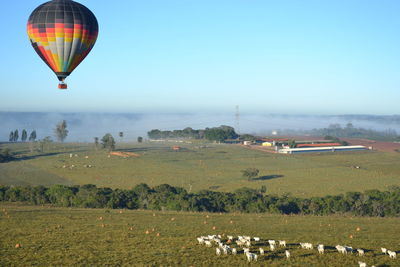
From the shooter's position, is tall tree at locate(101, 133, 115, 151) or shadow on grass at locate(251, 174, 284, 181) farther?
tall tree at locate(101, 133, 115, 151)

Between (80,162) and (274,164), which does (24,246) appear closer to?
(80,162)

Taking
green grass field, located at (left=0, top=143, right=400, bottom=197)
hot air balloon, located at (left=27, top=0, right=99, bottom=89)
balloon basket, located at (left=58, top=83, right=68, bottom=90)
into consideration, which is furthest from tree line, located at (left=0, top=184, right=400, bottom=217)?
green grass field, located at (left=0, top=143, right=400, bottom=197)

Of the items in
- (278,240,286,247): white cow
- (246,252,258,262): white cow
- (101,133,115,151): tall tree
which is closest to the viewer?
(246,252,258,262): white cow

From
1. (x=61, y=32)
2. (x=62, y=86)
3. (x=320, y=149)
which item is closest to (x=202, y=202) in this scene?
(x=62, y=86)

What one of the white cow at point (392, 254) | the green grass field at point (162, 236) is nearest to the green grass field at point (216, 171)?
the green grass field at point (162, 236)

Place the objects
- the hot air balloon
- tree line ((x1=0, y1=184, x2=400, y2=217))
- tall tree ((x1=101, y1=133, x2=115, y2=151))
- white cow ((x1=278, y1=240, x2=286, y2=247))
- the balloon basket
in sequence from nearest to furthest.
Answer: white cow ((x1=278, y1=240, x2=286, y2=247))
tree line ((x1=0, y1=184, x2=400, y2=217))
the hot air balloon
the balloon basket
tall tree ((x1=101, y1=133, x2=115, y2=151))

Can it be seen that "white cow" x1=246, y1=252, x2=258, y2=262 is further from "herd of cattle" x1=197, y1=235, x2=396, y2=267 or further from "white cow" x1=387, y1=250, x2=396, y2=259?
"white cow" x1=387, y1=250, x2=396, y2=259

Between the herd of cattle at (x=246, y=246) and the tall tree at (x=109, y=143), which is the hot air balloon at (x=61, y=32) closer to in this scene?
the herd of cattle at (x=246, y=246)
